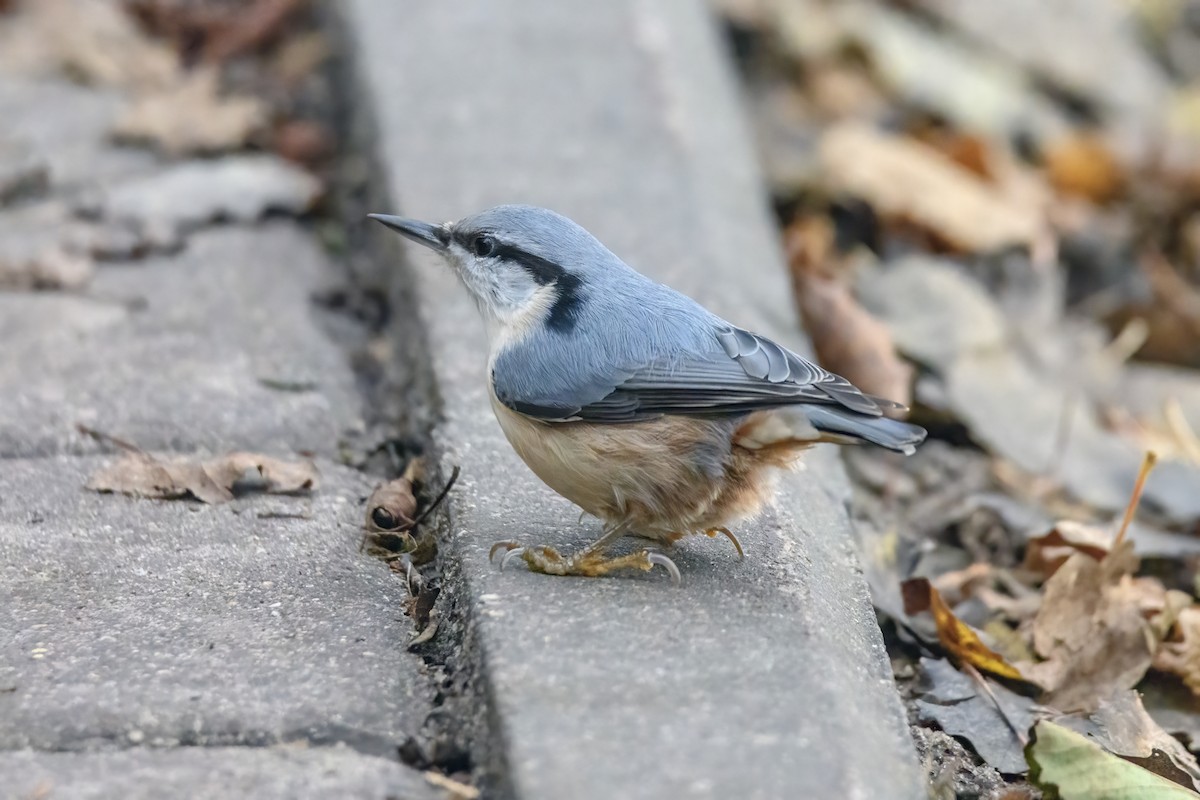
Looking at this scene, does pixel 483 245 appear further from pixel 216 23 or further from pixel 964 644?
pixel 216 23

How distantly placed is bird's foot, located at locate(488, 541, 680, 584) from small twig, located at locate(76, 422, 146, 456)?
988 mm

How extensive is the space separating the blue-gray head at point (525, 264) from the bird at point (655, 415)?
41 millimetres

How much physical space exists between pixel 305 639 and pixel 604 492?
0.67 meters

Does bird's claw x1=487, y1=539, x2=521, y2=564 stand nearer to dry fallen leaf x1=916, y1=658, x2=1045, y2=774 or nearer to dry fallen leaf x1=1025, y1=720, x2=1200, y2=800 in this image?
dry fallen leaf x1=916, y1=658, x2=1045, y2=774

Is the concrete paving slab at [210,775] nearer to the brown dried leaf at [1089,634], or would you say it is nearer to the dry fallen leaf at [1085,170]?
the brown dried leaf at [1089,634]

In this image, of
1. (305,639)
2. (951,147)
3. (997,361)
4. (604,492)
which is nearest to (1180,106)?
(951,147)

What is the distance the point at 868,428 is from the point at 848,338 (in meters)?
1.52

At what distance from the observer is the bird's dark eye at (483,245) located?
3377 millimetres

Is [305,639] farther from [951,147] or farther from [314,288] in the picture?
[951,147]

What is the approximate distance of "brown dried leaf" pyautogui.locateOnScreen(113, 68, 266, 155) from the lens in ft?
16.3

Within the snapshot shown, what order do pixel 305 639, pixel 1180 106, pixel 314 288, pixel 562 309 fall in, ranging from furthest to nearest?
pixel 1180 106, pixel 314 288, pixel 562 309, pixel 305 639

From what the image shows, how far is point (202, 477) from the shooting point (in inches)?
130

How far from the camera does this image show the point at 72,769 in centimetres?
229

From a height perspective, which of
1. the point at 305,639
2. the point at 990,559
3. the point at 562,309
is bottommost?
the point at 990,559
